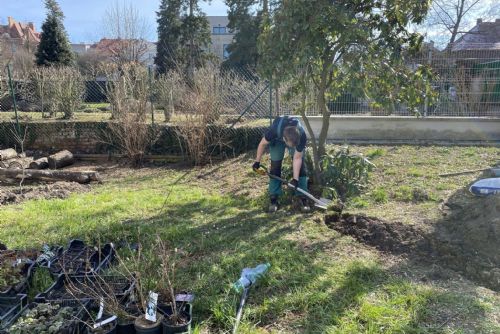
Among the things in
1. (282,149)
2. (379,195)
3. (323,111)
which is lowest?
(379,195)

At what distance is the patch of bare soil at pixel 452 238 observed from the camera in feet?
12.2

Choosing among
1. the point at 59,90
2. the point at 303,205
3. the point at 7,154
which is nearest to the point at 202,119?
the point at 303,205

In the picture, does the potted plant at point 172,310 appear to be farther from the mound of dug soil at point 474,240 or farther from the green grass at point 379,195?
the green grass at point 379,195

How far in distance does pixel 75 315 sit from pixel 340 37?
14.3ft

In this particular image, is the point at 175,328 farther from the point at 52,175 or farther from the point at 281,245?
the point at 52,175

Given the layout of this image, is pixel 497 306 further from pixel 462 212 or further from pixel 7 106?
pixel 7 106

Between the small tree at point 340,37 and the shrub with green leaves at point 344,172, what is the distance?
120 centimetres

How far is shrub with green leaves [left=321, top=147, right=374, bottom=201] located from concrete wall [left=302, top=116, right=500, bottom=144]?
3969mm

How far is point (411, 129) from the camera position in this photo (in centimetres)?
1002

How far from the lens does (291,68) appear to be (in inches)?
210

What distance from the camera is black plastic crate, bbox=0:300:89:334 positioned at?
273 cm

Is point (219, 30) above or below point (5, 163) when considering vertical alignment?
above

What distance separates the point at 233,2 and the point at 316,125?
852 inches

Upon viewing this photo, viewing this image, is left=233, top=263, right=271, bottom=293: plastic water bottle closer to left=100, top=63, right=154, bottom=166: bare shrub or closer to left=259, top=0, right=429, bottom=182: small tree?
left=259, top=0, right=429, bottom=182: small tree
